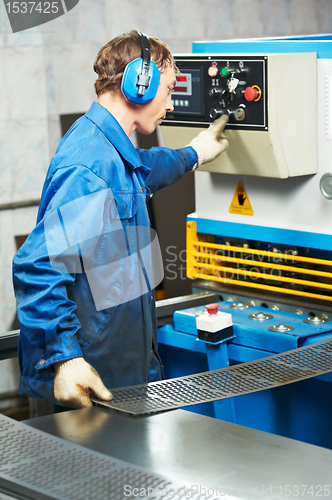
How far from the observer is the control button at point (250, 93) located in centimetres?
181

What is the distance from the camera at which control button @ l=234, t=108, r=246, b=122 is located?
188 centimetres

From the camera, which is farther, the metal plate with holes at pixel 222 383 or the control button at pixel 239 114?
the control button at pixel 239 114

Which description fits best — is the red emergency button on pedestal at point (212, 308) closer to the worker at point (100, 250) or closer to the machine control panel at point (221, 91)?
the worker at point (100, 250)

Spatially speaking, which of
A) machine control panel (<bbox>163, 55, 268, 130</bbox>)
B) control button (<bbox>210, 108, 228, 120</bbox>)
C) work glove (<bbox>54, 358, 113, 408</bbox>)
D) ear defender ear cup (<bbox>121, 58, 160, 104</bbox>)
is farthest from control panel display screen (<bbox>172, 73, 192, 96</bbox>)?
work glove (<bbox>54, 358, 113, 408</bbox>)

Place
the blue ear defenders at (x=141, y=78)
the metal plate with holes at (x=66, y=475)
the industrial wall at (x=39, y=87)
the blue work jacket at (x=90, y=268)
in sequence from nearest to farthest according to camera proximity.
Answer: the metal plate with holes at (x=66, y=475)
the blue work jacket at (x=90, y=268)
the blue ear defenders at (x=141, y=78)
the industrial wall at (x=39, y=87)

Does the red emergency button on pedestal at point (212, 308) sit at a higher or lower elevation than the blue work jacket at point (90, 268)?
lower

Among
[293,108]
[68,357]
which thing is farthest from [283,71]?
[68,357]

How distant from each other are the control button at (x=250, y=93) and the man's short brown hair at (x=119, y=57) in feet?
0.84

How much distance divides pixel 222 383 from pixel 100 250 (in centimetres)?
45

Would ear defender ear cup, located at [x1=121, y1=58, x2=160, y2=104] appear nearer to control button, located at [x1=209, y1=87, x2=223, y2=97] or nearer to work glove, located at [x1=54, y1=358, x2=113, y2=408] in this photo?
control button, located at [x1=209, y1=87, x2=223, y2=97]

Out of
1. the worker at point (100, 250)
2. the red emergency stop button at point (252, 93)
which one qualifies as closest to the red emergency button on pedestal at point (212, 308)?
the worker at point (100, 250)

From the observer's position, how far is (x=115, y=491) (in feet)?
2.88

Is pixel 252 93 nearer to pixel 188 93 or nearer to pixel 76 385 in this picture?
pixel 188 93

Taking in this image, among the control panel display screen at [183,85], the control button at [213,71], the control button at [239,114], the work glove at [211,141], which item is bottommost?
the work glove at [211,141]
